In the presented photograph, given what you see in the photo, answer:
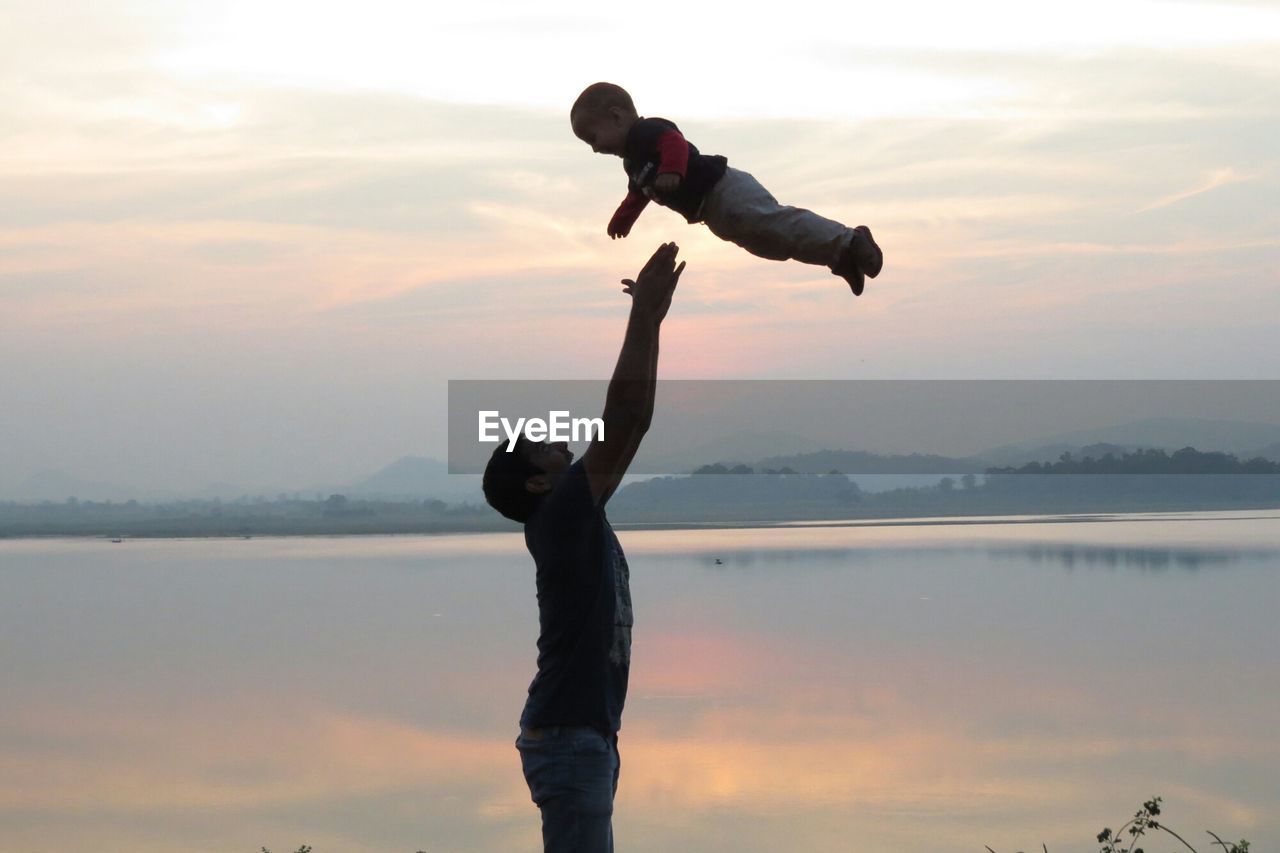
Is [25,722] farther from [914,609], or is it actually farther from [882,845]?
[914,609]

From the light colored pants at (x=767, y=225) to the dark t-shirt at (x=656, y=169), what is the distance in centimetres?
4

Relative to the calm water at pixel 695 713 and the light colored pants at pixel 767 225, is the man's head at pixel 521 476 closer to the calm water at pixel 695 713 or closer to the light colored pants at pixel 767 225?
the light colored pants at pixel 767 225

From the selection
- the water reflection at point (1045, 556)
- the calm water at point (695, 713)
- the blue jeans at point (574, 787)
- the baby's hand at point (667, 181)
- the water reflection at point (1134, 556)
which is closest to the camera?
the blue jeans at point (574, 787)

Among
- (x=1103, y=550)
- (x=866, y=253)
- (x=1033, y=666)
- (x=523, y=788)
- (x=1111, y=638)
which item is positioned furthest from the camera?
(x=1103, y=550)

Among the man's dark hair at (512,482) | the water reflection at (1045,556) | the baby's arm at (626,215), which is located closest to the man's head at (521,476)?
the man's dark hair at (512,482)

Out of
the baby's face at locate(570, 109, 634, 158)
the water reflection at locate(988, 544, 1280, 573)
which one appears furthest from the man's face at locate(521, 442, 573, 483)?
the water reflection at locate(988, 544, 1280, 573)

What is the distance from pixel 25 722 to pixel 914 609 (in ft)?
50.6

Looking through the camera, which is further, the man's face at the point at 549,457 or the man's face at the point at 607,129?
the man's face at the point at 607,129

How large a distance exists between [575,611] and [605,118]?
5.68 feet

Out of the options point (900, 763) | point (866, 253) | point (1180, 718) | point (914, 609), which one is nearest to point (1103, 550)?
point (914, 609)

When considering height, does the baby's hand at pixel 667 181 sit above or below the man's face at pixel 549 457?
above

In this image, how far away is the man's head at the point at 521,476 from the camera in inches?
186

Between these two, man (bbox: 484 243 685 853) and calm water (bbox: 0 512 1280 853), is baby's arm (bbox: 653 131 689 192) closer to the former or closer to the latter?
man (bbox: 484 243 685 853)

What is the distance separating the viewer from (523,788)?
511 inches
